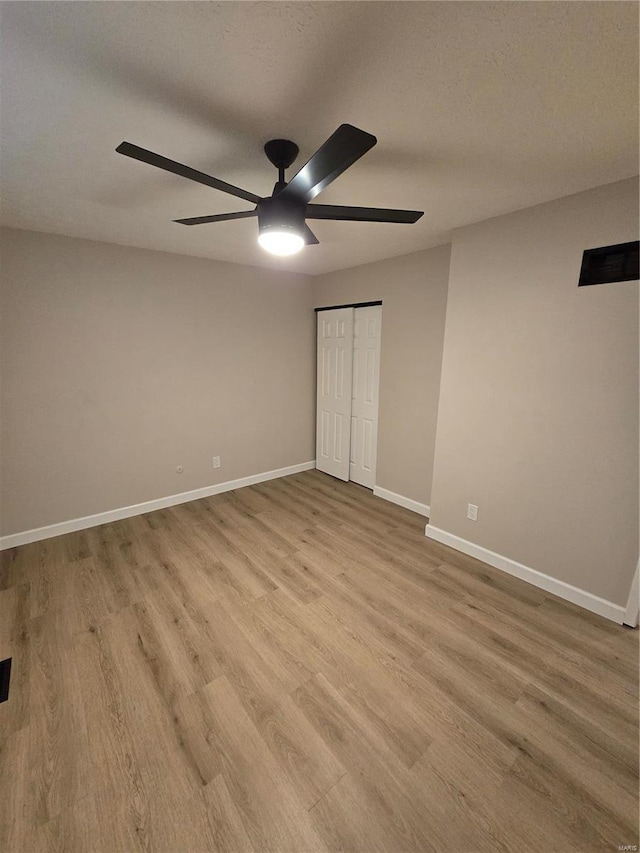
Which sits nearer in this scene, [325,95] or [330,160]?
[330,160]

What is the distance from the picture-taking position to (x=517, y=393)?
230 cm

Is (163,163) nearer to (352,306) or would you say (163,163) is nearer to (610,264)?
(610,264)

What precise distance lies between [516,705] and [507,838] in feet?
1.71

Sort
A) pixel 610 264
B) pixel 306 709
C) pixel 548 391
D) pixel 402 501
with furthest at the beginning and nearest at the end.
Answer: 1. pixel 402 501
2. pixel 548 391
3. pixel 610 264
4. pixel 306 709

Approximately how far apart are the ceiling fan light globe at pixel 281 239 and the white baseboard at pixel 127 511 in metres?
2.81

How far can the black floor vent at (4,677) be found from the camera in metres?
1.55

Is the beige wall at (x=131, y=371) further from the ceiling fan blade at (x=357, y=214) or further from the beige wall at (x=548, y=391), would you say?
the ceiling fan blade at (x=357, y=214)

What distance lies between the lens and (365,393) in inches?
151

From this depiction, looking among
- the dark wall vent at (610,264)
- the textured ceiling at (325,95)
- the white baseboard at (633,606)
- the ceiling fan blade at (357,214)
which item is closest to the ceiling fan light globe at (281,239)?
the ceiling fan blade at (357,214)

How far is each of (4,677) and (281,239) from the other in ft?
8.03

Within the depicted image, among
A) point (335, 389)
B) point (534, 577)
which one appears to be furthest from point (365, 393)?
point (534, 577)

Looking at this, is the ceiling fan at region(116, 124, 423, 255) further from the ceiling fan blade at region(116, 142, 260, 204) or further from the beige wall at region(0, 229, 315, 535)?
the beige wall at region(0, 229, 315, 535)

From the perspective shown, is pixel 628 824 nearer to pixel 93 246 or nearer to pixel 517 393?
pixel 517 393

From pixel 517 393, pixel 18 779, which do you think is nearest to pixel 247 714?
pixel 18 779
